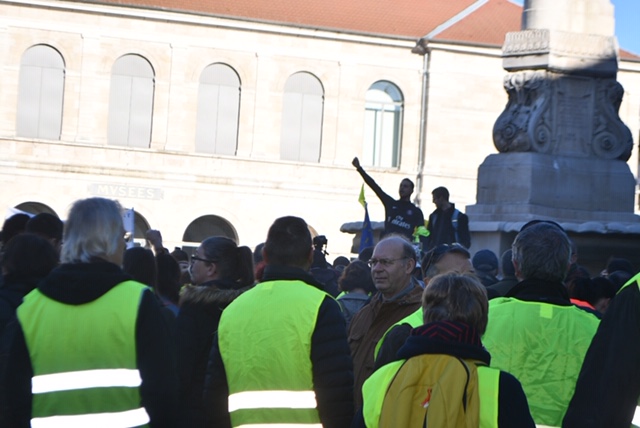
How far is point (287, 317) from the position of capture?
20.0 ft

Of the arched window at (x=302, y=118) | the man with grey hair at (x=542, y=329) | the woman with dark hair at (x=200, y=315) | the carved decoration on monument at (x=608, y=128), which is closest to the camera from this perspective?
the man with grey hair at (x=542, y=329)

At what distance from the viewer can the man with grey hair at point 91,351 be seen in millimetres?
5316

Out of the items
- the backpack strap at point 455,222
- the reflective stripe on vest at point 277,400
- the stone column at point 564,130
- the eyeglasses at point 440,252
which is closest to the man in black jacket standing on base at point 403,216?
the backpack strap at point 455,222

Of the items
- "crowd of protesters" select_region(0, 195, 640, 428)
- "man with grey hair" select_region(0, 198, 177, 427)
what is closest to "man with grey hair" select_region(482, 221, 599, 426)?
"crowd of protesters" select_region(0, 195, 640, 428)

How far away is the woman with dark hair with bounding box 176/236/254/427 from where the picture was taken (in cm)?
695

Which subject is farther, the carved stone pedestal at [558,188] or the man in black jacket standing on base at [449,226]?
the carved stone pedestal at [558,188]

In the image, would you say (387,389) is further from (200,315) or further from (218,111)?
(218,111)

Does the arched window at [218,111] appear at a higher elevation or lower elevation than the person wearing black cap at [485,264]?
higher

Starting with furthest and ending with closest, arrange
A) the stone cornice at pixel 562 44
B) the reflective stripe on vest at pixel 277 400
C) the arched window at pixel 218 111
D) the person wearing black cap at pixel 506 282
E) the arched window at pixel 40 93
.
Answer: the arched window at pixel 218 111
the arched window at pixel 40 93
the stone cornice at pixel 562 44
the person wearing black cap at pixel 506 282
the reflective stripe on vest at pixel 277 400

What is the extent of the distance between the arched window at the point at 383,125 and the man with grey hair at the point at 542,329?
4136cm

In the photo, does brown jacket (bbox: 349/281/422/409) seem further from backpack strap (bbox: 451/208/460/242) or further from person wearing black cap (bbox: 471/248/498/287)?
backpack strap (bbox: 451/208/460/242)

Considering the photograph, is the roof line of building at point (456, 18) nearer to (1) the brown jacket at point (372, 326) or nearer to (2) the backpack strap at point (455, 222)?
(2) the backpack strap at point (455, 222)

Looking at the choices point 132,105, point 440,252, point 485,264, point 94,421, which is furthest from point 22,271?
point 132,105

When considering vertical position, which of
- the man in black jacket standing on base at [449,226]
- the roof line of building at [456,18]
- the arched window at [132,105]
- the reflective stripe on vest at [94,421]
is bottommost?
the reflective stripe on vest at [94,421]
